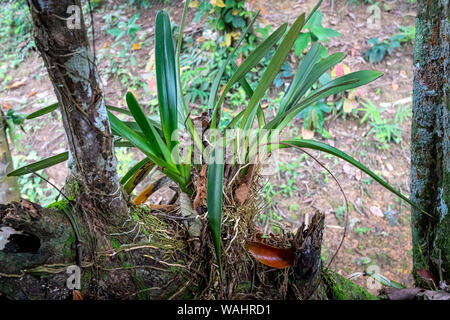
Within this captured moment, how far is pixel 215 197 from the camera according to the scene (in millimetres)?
852

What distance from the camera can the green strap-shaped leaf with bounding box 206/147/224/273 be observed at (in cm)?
83

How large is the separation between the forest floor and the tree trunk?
0.57 meters

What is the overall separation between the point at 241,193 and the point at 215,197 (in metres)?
0.20

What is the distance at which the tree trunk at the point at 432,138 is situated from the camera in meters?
1.06

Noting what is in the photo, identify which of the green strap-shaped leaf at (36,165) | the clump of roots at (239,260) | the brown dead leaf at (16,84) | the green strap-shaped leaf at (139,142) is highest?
the brown dead leaf at (16,84)

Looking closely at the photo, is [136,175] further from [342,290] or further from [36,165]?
[342,290]

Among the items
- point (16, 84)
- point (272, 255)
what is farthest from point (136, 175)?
point (16, 84)

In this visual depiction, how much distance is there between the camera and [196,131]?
1050 millimetres

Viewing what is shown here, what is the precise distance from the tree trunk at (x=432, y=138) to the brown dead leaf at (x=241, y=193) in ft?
1.82

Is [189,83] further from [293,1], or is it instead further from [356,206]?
[356,206]

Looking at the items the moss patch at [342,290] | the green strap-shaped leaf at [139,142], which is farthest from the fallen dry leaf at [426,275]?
the green strap-shaped leaf at [139,142]

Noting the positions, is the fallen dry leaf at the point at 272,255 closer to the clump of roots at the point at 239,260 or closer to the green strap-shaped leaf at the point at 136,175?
the clump of roots at the point at 239,260

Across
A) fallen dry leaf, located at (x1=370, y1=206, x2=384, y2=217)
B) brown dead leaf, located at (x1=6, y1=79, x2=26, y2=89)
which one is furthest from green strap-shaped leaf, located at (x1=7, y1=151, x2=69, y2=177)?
brown dead leaf, located at (x1=6, y1=79, x2=26, y2=89)
